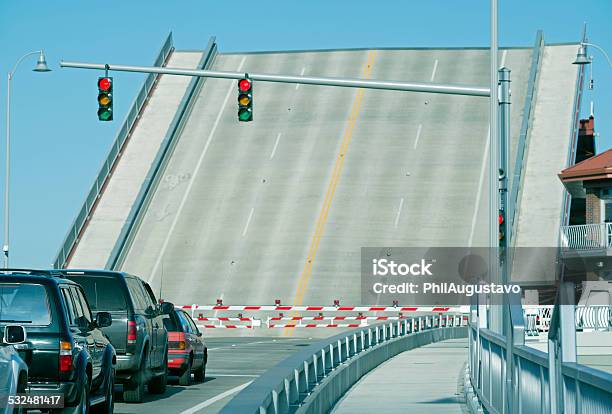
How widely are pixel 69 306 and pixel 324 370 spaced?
589cm

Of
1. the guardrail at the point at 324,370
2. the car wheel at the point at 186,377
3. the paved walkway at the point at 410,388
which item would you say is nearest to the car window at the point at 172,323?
the car wheel at the point at 186,377

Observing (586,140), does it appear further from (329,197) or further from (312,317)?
(312,317)

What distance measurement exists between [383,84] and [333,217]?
3220cm

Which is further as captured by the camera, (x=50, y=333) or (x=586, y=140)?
(x=586, y=140)

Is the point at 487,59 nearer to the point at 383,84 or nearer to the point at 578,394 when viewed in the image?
the point at 383,84

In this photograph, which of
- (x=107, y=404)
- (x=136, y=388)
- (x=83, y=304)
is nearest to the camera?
(x=83, y=304)

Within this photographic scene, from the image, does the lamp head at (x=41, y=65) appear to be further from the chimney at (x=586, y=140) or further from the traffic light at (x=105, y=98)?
the chimney at (x=586, y=140)

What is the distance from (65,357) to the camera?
13.1 meters

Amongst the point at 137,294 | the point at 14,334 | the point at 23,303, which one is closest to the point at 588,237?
the point at 137,294

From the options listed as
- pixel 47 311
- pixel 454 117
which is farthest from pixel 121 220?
pixel 47 311

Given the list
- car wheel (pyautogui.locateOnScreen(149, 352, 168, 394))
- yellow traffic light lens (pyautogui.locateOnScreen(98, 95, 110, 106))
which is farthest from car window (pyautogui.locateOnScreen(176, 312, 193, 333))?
yellow traffic light lens (pyautogui.locateOnScreen(98, 95, 110, 106))

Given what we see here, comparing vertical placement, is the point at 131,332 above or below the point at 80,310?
below

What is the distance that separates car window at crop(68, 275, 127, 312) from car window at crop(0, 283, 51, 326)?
504 centimetres

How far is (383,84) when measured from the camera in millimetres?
24516
